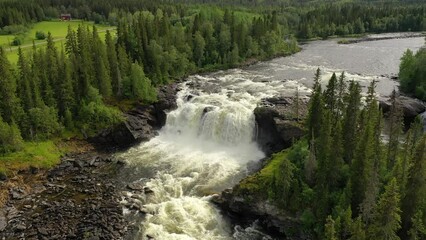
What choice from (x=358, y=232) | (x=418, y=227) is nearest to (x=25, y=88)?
(x=358, y=232)

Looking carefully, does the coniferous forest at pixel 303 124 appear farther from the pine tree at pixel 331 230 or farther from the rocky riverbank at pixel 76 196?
the rocky riverbank at pixel 76 196

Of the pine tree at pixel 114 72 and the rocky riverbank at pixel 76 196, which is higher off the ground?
the pine tree at pixel 114 72

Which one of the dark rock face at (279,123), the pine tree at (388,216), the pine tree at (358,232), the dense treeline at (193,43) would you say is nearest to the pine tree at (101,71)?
the dense treeline at (193,43)

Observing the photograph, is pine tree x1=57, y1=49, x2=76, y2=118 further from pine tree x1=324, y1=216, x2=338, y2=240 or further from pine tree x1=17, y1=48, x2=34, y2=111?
pine tree x1=324, y1=216, x2=338, y2=240

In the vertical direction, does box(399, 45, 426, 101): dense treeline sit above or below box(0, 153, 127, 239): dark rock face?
above

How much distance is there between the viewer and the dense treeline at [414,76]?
3862 inches

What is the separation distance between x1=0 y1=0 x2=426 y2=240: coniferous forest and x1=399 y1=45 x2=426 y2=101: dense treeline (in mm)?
295

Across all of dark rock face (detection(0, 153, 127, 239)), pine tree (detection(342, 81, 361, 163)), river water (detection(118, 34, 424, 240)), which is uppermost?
pine tree (detection(342, 81, 361, 163))

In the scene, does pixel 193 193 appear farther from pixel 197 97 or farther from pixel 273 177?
pixel 197 97

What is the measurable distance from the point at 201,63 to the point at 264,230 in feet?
311

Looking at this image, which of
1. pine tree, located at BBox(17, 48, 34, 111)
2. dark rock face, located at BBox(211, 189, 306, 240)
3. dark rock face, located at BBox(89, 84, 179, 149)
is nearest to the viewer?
dark rock face, located at BBox(211, 189, 306, 240)

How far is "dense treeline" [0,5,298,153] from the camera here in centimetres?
8106

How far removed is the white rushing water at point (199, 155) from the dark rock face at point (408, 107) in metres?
26.7

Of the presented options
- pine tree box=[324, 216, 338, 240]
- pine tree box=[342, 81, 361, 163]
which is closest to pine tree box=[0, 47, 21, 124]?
pine tree box=[342, 81, 361, 163]
